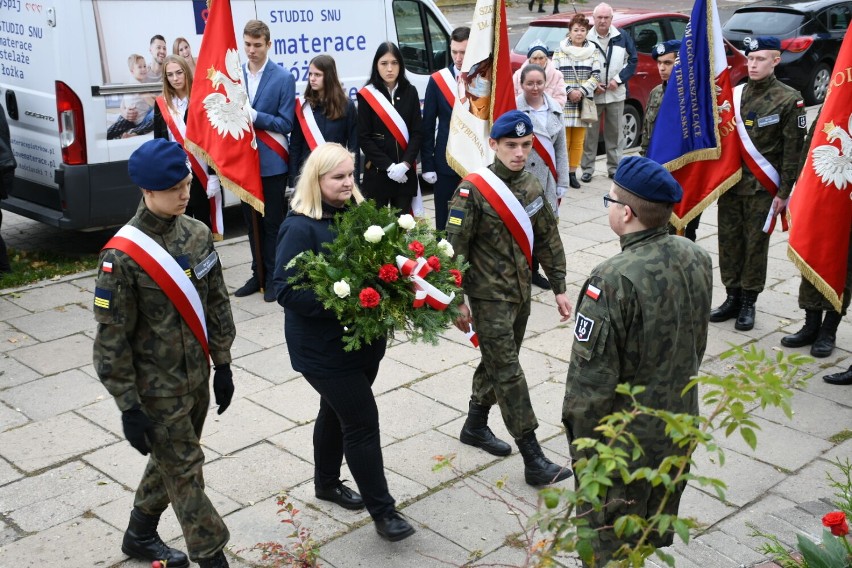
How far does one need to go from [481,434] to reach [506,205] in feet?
4.78

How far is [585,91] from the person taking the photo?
12.1 meters

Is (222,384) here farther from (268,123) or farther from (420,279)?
(268,123)

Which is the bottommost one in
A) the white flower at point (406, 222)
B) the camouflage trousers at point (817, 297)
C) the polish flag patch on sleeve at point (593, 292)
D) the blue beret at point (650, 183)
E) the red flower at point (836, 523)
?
the camouflage trousers at point (817, 297)

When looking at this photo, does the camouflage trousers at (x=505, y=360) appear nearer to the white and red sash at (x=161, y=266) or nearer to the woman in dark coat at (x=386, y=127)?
the white and red sash at (x=161, y=266)

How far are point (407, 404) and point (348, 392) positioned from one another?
1.96 m

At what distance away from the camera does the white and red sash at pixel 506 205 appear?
17.7ft

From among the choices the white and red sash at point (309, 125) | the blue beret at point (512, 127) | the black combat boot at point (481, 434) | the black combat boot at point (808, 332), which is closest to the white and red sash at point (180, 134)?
the white and red sash at point (309, 125)

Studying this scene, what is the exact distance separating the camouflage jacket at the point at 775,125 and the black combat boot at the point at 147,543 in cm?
532

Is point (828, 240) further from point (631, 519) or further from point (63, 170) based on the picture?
point (63, 170)

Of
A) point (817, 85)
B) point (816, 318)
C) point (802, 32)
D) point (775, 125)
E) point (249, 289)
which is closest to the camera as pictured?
point (816, 318)

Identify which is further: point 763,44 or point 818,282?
point 763,44

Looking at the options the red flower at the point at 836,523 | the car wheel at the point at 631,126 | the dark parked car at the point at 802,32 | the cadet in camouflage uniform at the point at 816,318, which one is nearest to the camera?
the red flower at the point at 836,523

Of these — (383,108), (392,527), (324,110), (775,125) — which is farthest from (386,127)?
(392,527)

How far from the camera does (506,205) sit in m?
5.41
